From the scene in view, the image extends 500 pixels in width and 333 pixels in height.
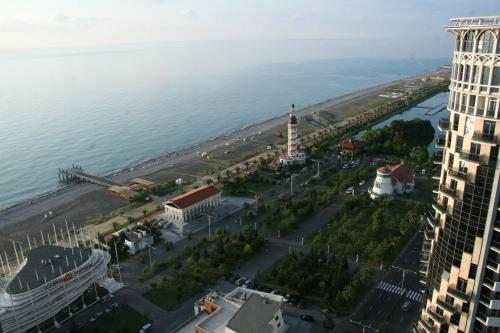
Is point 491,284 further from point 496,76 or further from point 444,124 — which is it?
point 496,76

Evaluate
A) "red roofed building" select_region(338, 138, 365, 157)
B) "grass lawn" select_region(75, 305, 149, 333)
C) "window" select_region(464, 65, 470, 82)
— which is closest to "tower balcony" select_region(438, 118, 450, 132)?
"window" select_region(464, 65, 470, 82)

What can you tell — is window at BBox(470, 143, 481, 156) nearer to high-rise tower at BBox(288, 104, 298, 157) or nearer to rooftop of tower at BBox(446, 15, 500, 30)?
rooftop of tower at BBox(446, 15, 500, 30)

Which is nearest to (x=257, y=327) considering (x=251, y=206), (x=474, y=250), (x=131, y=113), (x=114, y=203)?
(x=474, y=250)

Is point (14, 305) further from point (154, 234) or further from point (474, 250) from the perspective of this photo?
point (474, 250)

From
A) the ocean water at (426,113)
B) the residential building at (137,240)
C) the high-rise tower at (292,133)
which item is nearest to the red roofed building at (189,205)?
the residential building at (137,240)

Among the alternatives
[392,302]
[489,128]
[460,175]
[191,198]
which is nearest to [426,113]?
[191,198]

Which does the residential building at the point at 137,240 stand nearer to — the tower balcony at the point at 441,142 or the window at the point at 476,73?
the tower balcony at the point at 441,142

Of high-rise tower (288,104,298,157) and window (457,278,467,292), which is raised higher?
window (457,278,467,292)

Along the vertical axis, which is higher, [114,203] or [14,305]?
[14,305]
